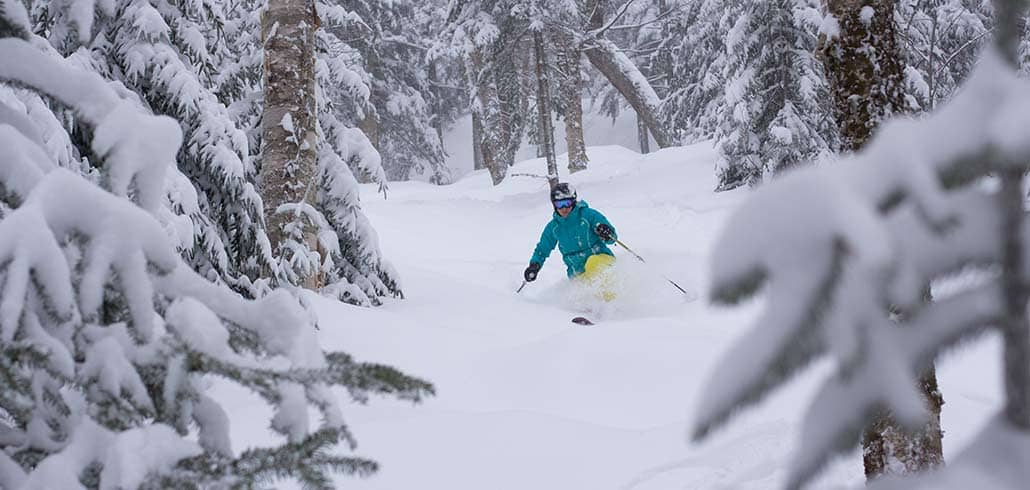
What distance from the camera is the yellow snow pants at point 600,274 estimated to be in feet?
32.4

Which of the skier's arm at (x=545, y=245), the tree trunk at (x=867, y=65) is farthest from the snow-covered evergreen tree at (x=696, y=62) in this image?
the tree trunk at (x=867, y=65)

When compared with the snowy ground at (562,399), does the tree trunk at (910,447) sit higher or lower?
higher

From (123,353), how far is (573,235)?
9497mm

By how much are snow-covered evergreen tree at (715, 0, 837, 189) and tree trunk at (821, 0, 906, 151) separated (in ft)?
37.5

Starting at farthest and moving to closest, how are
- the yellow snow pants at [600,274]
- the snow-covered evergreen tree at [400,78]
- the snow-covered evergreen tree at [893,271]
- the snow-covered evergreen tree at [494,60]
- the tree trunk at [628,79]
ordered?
the snow-covered evergreen tree at [400,78]
the tree trunk at [628,79]
the snow-covered evergreen tree at [494,60]
the yellow snow pants at [600,274]
the snow-covered evergreen tree at [893,271]

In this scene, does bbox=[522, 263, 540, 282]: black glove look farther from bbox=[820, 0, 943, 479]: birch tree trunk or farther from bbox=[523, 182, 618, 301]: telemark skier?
bbox=[820, 0, 943, 479]: birch tree trunk

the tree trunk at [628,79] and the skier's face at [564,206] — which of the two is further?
the tree trunk at [628,79]

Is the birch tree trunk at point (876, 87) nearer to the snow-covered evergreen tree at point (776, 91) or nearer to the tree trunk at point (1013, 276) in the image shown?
the tree trunk at point (1013, 276)

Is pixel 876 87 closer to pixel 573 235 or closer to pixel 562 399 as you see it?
pixel 562 399

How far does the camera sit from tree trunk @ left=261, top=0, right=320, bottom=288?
609cm

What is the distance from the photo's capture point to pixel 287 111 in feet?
20.2

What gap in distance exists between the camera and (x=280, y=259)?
6.23 metres

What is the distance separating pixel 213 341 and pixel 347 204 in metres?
7.04

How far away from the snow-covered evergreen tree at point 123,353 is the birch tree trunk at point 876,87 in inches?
103
